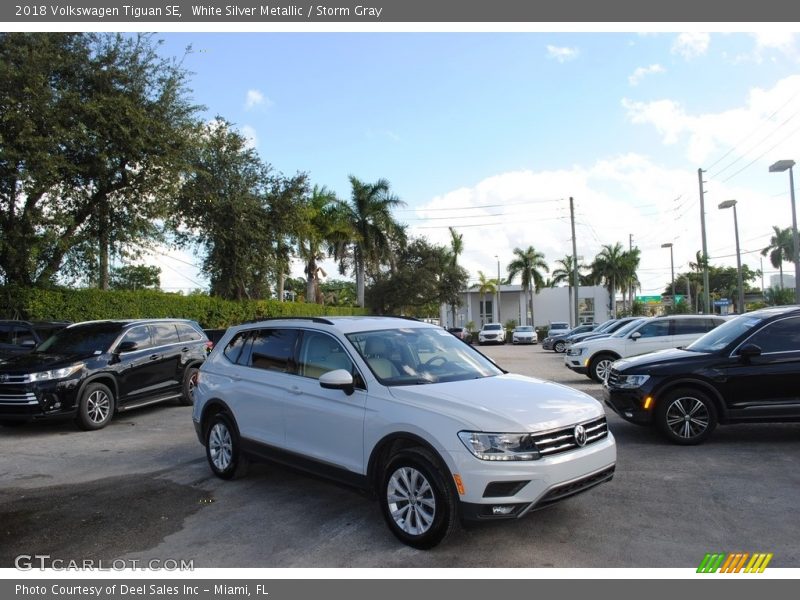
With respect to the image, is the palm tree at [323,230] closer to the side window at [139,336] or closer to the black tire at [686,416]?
the side window at [139,336]

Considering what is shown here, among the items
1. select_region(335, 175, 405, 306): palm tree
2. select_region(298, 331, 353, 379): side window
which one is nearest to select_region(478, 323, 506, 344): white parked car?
select_region(335, 175, 405, 306): palm tree

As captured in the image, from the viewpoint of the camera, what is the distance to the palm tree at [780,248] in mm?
78062

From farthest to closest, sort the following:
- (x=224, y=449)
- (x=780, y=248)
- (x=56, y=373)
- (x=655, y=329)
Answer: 1. (x=780, y=248)
2. (x=655, y=329)
3. (x=56, y=373)
4. (x=224, y=449)

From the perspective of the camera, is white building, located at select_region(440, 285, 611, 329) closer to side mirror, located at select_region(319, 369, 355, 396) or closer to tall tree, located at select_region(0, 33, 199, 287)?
tall tree, located at select_region(0, 33, 199, 287)

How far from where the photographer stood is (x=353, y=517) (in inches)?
202

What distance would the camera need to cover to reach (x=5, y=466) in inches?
292

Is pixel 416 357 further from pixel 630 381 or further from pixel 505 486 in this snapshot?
pixel 630 381

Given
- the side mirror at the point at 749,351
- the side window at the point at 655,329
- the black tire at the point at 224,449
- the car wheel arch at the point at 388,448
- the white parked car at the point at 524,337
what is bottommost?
the white parked car at the point at 524,337

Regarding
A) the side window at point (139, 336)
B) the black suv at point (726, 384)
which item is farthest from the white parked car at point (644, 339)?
the side window at point (139, 336)

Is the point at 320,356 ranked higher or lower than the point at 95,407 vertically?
higher

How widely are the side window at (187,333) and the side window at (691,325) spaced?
422 inches

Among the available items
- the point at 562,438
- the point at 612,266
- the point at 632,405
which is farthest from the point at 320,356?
the point at 612,266

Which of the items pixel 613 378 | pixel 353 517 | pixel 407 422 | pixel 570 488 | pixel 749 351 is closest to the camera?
pixel 570 488

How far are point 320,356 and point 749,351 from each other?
5548 millimetres
